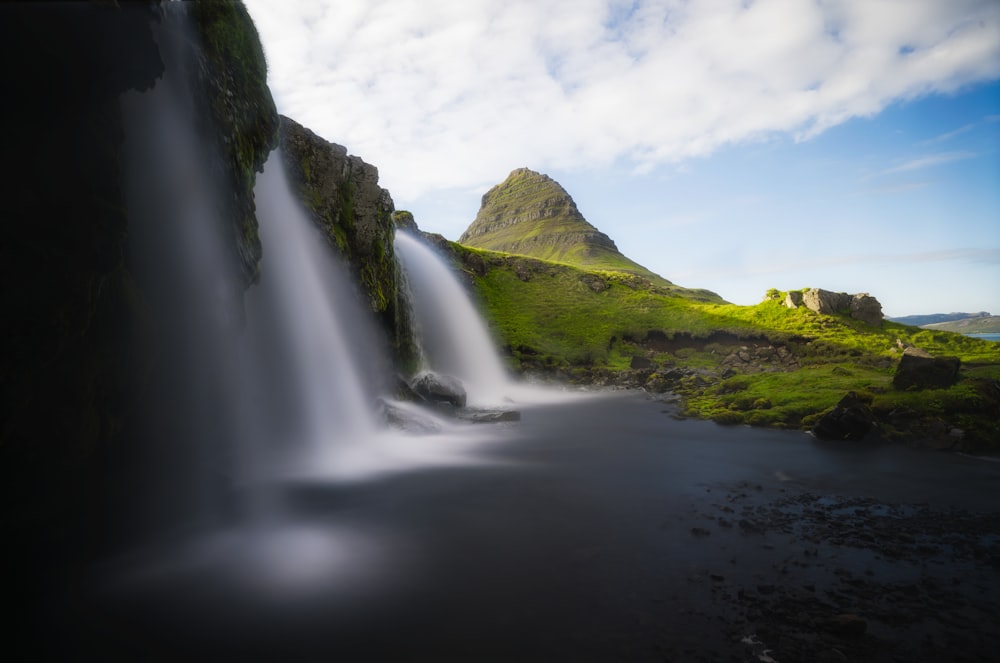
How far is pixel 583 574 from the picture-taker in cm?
1024

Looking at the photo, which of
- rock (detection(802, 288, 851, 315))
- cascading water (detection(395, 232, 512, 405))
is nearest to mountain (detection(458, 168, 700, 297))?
rock (detection(802, 288, 851, 315))

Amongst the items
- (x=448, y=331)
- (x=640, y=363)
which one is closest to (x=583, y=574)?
(x=448, y=331)

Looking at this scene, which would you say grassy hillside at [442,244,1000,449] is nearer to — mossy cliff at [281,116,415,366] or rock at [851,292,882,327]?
rock at [851,292,882,327]

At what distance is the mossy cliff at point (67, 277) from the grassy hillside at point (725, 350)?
27.6m

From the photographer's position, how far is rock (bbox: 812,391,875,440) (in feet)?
70.9

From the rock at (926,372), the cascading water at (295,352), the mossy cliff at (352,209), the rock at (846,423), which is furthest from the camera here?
the mossy cliff at (352,209)

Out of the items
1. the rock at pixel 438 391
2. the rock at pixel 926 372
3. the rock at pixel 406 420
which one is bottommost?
the rock at pixel 406 420

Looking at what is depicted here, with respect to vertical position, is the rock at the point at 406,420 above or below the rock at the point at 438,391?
below

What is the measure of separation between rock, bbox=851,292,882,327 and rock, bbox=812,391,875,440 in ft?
122

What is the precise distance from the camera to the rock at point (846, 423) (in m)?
21.6

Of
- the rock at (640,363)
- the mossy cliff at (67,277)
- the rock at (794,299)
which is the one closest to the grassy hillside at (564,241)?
the rock at (794,299)

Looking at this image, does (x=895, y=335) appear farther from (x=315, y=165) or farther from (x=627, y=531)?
(x=315, y=165)

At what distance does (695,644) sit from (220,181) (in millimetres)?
18224

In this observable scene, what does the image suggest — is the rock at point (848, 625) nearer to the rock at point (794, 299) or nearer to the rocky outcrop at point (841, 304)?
the rocky outcrop at point (841, 304)
